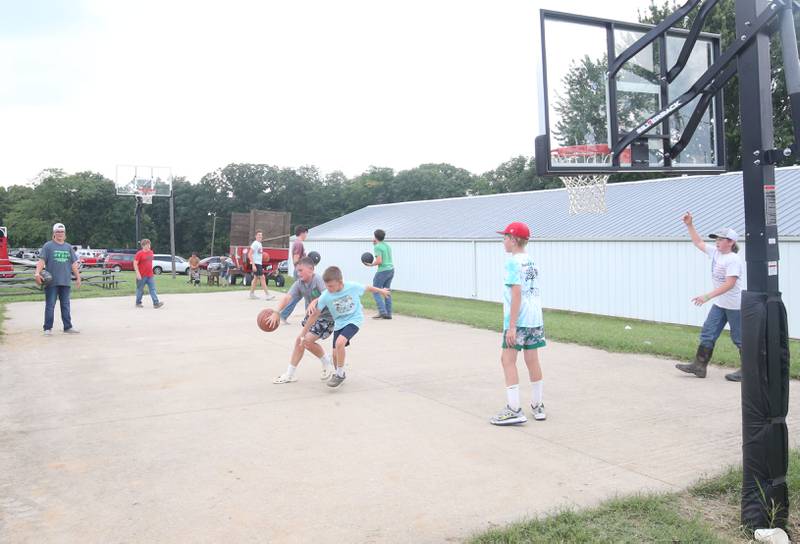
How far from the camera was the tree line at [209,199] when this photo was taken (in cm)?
8062

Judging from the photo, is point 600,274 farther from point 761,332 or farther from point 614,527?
point 614,527

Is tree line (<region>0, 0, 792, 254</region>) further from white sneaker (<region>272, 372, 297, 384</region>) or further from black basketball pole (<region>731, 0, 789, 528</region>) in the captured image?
black basketball pole (<region>731, 0, 789, 528</region>)

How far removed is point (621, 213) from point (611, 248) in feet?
11.3

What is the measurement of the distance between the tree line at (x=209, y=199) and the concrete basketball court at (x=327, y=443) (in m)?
72.0

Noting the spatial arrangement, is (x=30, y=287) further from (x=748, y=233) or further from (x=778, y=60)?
(x=778, y=60)

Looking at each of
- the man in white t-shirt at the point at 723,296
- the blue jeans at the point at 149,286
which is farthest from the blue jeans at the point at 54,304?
the man in white t-shirt at the point at 723,296

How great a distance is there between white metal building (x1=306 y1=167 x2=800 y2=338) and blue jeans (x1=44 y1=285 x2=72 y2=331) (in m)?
15.4

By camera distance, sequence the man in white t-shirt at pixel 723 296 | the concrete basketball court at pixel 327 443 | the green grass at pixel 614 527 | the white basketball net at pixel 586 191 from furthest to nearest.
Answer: the white basketball net at pixel 586 191 → the man in white t-shirt at pixel 723 296 → the concrete basketball court at pixel 327 443 → the green grass at pixel 614 527

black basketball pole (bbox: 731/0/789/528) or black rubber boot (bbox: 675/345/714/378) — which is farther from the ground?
black basketball pole (bbox: 731/0/789/528)

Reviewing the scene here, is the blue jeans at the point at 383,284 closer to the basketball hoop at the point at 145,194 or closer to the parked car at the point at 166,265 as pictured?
the basketball hoop at the point at 145,194

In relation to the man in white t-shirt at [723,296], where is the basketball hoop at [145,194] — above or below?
above

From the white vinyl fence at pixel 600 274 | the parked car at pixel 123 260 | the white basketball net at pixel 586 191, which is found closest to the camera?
the white basketball net at pixel 586 191

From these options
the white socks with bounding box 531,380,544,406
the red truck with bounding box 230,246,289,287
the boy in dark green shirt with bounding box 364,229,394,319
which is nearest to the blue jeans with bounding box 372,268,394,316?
the boy in dark green shirt with bounding box 364,229,394,319

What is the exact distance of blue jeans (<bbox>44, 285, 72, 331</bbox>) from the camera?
40.2 feet
